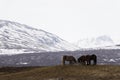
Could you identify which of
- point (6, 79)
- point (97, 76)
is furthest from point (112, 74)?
point (6, 79)

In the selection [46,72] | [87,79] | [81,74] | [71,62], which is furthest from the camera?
[71,62]

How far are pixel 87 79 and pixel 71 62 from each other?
16209 millimetres

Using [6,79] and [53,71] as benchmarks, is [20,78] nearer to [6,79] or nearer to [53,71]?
[6,79]

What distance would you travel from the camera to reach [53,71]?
40.9 meters

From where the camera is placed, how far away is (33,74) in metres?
40.9

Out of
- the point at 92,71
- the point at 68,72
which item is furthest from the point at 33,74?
the point at 92,71

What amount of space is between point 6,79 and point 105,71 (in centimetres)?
1163

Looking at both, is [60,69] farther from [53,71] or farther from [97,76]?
[97,76]

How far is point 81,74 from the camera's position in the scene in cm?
3794

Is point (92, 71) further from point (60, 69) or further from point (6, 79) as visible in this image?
point (6, 79)

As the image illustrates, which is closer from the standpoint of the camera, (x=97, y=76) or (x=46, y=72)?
(x=97, y=76)

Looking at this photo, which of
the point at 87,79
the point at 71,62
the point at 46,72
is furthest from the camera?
the point at 71,62

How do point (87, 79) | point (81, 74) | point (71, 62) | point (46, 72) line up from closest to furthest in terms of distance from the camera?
point (87, 79) → point (81, 74) → point (46, 72) → point (71, 62)

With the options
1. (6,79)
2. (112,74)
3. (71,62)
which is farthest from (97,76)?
(71,62)
